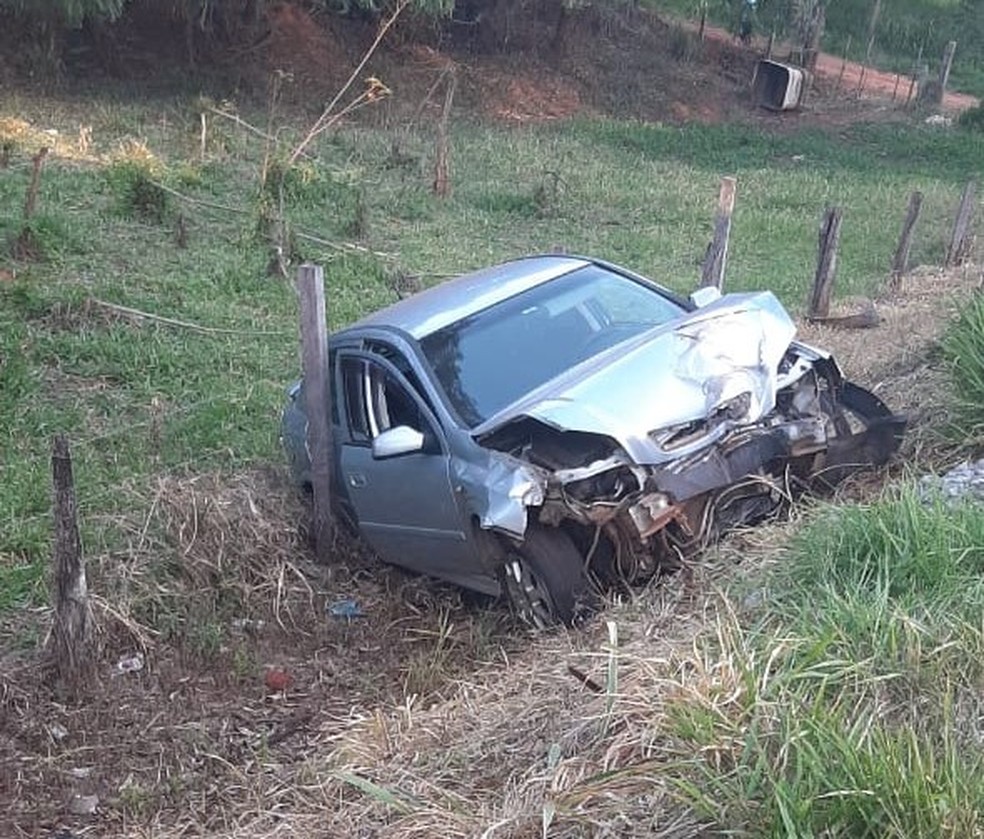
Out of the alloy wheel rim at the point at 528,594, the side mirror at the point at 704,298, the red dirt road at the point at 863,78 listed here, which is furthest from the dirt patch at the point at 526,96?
the alloy wheel rim at the point at 528,594

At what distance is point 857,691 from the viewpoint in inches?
147

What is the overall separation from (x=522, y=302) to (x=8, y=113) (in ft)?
51.3

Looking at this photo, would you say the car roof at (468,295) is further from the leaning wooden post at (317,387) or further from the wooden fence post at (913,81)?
the wooden fence post at (913,81)

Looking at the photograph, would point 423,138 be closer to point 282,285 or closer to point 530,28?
point 530,28

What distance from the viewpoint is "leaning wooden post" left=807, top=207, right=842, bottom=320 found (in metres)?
10.9

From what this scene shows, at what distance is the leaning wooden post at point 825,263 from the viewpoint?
10875mm

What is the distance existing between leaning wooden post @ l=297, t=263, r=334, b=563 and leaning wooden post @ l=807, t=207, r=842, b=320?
17.3 ft

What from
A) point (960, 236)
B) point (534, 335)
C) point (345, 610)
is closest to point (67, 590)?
point (345, 610)

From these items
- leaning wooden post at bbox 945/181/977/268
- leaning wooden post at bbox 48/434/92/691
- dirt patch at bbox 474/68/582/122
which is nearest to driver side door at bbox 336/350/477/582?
leaning wooden post at bbox 48/434/92/691

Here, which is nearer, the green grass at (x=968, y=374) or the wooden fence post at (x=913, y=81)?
the green grass at (x=968, y=374)

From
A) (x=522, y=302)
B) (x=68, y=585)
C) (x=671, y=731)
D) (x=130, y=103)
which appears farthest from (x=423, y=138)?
(x=671, y=731)

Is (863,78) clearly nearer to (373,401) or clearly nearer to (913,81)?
(913,81)

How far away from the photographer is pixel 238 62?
1044 inches

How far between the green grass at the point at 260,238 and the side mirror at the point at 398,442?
1581mm
